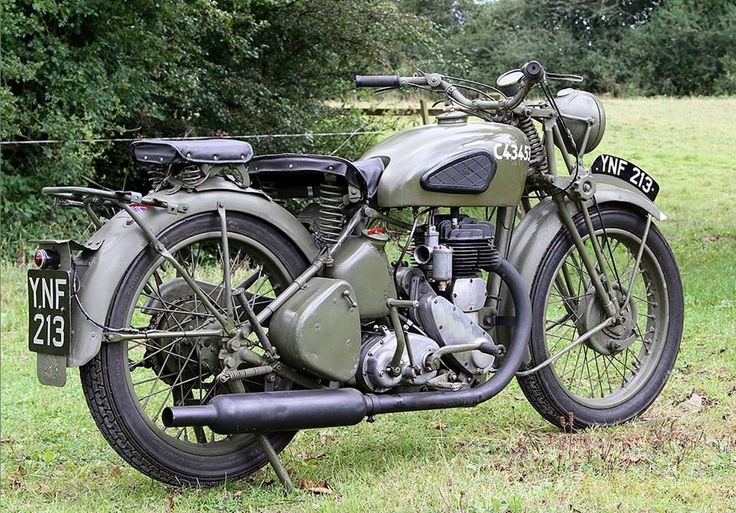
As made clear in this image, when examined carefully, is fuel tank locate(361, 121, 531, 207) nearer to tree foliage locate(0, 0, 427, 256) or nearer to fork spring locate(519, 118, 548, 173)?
fork spring locate(519, 118, 548, 173)

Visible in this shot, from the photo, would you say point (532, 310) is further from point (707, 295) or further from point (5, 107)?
point (5, 107)

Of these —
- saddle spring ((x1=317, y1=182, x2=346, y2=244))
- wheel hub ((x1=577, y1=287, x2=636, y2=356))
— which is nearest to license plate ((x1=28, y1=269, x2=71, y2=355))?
saddle spring ((x1=317, y1=182, x2=346, y2=244))

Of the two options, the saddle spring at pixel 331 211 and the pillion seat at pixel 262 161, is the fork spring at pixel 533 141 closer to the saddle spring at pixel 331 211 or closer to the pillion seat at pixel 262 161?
the pillion seat at pixel 262 161

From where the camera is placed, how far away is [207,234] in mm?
3791

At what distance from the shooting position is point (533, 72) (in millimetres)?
4305

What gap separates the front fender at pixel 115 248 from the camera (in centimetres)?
356

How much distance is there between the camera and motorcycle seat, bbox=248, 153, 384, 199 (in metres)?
3.94

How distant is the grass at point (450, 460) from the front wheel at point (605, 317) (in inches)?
4.6

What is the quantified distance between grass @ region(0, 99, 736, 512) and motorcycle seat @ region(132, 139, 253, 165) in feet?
3.77

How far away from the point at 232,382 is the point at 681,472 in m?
1.65

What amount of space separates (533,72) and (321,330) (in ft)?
4.47

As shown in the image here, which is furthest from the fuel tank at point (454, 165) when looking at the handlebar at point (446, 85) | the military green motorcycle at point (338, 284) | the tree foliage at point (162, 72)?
the tree foliage at point (162, 72)

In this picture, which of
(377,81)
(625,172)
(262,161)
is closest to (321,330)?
(262,161)

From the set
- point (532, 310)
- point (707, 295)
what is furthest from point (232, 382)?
point (707, 295)
